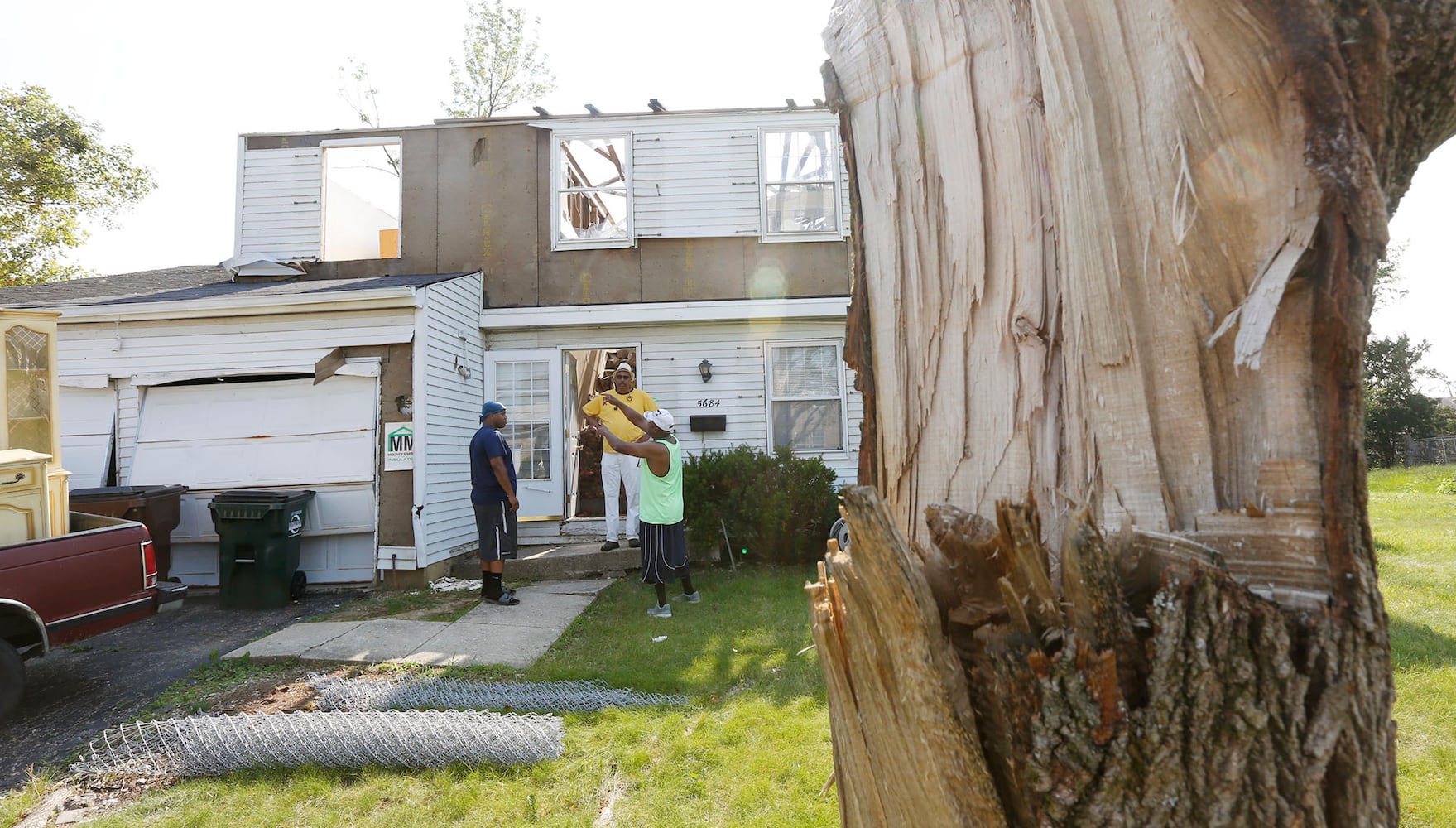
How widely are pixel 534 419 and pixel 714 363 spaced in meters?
2.65

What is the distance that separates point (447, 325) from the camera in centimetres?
907

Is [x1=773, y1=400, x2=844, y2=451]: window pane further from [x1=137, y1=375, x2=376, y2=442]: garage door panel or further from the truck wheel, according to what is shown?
the truck wheel

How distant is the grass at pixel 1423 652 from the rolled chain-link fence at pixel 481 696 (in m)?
3.54

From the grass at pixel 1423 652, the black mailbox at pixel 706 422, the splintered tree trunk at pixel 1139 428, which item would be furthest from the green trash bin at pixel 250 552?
the grass at pixel 1423 652

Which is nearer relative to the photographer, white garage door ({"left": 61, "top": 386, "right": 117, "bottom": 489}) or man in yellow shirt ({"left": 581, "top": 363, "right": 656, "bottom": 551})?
man in yellow shirt ({"left": 581, "top": 363, "right": 656, "bottom": 551})

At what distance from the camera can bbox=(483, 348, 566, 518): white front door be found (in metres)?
9.84

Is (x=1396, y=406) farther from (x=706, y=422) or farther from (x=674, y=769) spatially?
(x=674, y=769)

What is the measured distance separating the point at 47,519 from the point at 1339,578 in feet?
22.7

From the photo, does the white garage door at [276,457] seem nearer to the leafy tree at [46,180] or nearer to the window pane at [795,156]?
the window pane at [795,156]

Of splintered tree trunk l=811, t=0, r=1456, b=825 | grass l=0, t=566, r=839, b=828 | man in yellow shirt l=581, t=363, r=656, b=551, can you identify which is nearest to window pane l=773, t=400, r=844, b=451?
man in yellow shirt l=581, t=363, r=656, b=551

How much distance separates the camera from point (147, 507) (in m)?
7.63

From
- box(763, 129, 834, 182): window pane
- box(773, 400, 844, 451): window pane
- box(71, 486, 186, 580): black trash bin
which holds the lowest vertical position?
box(71, 486, 186, 580): black trash bin

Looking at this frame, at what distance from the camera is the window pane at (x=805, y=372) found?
→ 401 inches

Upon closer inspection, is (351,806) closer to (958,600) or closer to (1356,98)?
(958,600)
